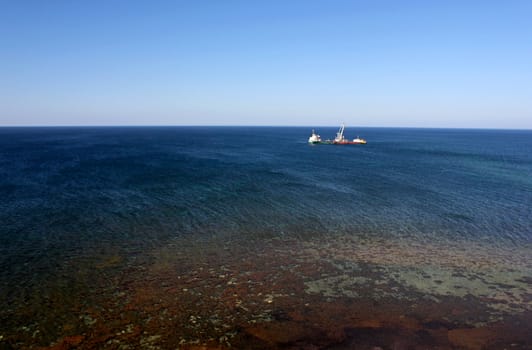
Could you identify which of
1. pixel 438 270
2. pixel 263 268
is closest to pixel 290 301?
pixel 263 268

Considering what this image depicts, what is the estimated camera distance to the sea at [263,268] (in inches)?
647

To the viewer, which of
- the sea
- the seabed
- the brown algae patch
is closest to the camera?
the seabed

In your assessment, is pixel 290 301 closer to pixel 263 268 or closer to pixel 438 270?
pixel 263 268

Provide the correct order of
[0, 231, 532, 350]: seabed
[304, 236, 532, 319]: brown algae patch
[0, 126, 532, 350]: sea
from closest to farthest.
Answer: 1. [0, 231, 532, 350]: seabed
2. [0, 126, 532, 350]: sea
3. [304, 236, 532, 319]: brown algae patch

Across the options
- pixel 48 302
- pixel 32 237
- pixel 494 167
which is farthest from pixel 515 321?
pixel 494 167

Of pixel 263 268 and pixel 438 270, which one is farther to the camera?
pixel 263 268

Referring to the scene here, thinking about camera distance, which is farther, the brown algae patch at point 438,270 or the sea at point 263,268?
the brown algae patch at point 438,270

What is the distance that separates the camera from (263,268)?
24.1 m

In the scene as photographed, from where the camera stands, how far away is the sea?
53.9 ft

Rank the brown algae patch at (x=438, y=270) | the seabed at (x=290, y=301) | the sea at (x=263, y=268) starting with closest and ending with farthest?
the seabed at (x=290, y=301) < the sea at (x=263, y=268) < the brown algae patch at (x=438, y=270)

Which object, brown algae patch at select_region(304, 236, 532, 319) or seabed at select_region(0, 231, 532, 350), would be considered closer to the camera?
seabed at select_region(0, 231, 532, 350)

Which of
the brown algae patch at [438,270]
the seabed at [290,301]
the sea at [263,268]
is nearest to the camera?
the seabed at [290,301]

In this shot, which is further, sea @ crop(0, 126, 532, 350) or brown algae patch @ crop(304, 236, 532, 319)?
brown algae patch @ crop(304, 236, 532, 319)

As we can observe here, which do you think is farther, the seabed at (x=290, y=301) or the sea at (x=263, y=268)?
the sea at (x=263, y=268)
